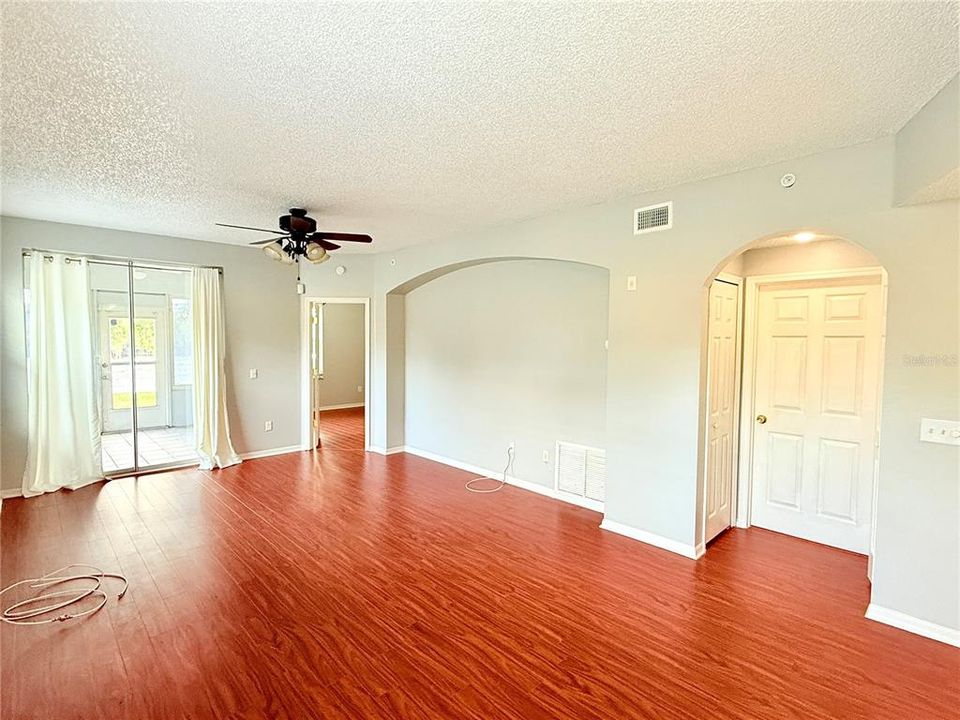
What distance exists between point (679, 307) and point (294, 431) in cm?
524

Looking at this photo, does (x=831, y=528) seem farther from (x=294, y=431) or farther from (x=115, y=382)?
(x=115, y=382)

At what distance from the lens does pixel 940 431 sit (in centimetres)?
245

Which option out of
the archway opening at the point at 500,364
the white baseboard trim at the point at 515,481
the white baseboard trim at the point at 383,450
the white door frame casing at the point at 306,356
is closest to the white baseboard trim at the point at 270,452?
the white door frame casing at the point at 306,356

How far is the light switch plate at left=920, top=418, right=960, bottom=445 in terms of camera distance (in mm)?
2412

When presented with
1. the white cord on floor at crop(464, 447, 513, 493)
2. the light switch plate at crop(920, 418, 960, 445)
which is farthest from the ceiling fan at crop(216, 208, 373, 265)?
the light switch plate at crop(920, 418, 960, 445)

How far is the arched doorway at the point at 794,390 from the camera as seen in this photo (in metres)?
3.51

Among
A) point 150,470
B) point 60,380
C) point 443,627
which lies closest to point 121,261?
point 60,380

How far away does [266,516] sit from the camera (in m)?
4.18

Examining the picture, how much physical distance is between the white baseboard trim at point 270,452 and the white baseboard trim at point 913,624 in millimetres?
6119

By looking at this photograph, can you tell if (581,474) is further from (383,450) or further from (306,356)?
(306,356)

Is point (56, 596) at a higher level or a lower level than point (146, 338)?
lower

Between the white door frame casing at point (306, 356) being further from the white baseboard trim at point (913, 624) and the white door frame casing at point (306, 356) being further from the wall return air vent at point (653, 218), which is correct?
the white baseboard trim at point (913, 624)

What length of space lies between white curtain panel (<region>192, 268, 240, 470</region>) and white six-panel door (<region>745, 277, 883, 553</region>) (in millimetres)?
5730

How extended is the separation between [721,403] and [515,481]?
230 cm
